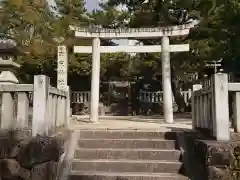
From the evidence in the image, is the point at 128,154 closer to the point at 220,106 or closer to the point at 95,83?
the point at 220,106

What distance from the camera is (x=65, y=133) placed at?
20.7ft

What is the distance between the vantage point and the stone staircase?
5301 mm

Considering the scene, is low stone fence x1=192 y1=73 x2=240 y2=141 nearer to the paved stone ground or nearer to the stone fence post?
the stone fence post

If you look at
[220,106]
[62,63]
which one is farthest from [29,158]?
[62,63]

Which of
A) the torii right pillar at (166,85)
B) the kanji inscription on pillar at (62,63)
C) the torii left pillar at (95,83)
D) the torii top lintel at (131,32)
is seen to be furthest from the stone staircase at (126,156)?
the kanji inscription on pillar at (62,63)

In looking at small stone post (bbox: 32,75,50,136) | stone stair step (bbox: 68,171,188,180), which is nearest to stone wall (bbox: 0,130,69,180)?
small stone post (bbox: 32,75,50,136)

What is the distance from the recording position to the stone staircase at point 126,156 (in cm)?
530

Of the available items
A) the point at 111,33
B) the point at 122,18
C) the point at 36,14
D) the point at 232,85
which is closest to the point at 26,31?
the point at 36,14

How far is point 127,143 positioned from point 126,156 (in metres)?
0.35

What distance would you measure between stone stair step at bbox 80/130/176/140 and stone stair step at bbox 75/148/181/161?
521 mm

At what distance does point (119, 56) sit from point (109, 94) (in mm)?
2899

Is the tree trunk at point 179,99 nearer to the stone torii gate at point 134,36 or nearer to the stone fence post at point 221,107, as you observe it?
A: the stone torii gate at point 134,36

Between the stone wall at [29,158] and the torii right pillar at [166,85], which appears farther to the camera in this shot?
the torii right pillar at [166,85]

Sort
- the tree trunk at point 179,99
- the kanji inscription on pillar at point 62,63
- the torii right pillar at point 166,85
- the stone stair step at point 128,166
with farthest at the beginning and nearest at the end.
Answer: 1. the tree trunk at point 179,99
2. the kanji inscription on pillar at point 62,63
3. the torii right pillar at point 166,85
4. the stone stair step at point 128,166
